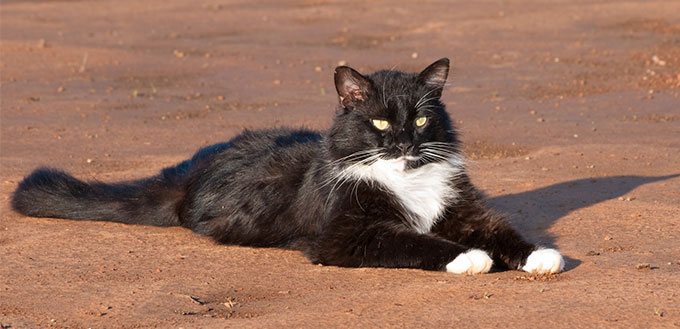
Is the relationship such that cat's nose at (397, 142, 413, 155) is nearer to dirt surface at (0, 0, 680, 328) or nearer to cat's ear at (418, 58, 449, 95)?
cat's ear at (418, 58, 449, 95)

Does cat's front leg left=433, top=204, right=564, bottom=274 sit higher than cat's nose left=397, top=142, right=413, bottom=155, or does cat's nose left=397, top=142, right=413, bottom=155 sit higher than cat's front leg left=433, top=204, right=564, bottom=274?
cat's nose left=397, top=142, right=413, bottom=155

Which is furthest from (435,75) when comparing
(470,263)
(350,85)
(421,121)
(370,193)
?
(470,263)

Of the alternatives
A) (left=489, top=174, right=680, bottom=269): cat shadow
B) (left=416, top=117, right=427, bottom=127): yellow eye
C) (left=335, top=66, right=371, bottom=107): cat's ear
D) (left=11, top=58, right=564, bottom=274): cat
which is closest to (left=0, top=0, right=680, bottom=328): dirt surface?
(left=489, top=174, right=680, bottom=269): cat shadow

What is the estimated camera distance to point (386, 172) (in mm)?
5664

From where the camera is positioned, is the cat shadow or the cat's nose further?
the cat shadow

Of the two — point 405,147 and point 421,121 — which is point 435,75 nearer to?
point 421,121

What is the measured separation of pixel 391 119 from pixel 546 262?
1119 mm

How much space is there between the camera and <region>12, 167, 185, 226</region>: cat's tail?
652cm

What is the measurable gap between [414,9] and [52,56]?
706 centimetres

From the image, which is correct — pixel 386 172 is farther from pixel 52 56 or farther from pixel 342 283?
pixel 52 56

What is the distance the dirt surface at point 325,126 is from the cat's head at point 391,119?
0.66m

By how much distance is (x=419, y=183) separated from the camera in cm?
575

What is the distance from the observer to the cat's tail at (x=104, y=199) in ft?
21.4

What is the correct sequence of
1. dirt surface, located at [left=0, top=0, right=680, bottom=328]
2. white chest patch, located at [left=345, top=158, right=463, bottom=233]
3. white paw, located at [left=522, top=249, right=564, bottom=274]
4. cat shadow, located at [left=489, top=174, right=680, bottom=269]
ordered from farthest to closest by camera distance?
cat shadow, located at [left=489, top=174, right=680, bottom=269]
white chest patch, located at [left=345, top=158, right=463, bottom=233]
white paw, located at [left=522, top=249, right=564, bottom=274]
dirt surface, located at [left=0, top=0, right=680, bottom=328]
